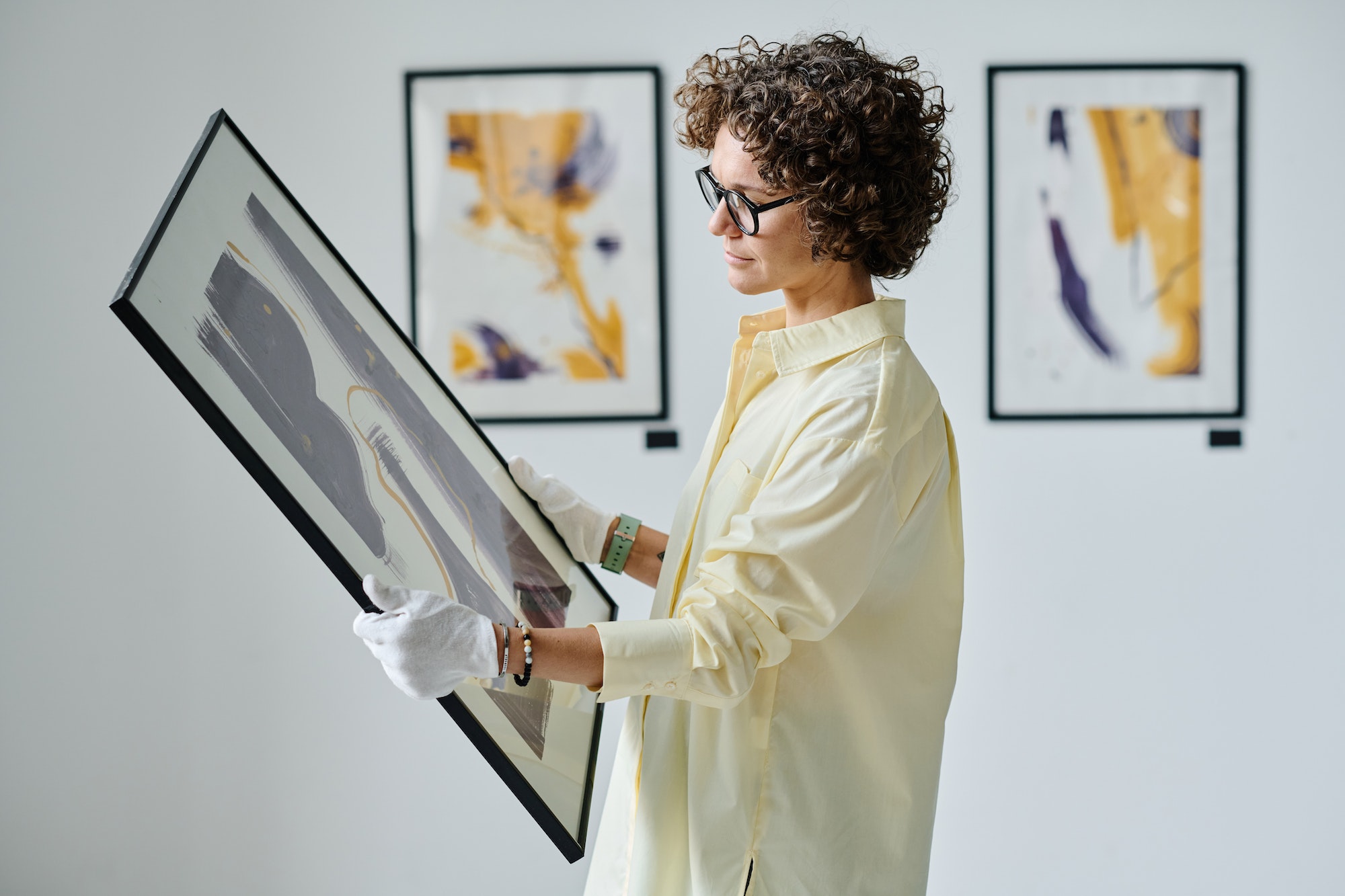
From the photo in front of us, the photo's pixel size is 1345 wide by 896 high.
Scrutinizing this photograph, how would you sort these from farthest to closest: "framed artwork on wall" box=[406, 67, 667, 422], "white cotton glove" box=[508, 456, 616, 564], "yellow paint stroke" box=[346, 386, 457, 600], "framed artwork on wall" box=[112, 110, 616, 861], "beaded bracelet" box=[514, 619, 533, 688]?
"framed artwork on wall" box=[406, 67, 667, 422]
"white cotton glove" box=[508, 456, 616, 564]
"yellow paint stroke" box=[346, 386, 457, 600]
"beaded bracelet" box=[514, 619, 533, 688]
"framed artwork on wall" box=[112, 110, 616, 861]

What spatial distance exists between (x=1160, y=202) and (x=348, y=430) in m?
1.99

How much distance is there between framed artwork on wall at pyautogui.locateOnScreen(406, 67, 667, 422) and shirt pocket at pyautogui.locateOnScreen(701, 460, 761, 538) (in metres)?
1.11

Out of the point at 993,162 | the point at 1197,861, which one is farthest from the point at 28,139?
the point at 1197,861

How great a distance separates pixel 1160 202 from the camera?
7.09 feet

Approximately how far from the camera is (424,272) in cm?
216

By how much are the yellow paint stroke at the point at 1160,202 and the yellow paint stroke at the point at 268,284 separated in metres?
1.90

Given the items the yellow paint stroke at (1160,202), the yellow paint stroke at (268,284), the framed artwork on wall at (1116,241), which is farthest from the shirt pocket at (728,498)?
the yellow paint stroke at (1160,202)

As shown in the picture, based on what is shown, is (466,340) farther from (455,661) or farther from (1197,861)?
(1197,861)

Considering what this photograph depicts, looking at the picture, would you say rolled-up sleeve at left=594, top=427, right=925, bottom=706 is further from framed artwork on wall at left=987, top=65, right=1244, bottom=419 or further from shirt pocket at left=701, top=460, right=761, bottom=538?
framed artwork on wall at left=987, top=65, right=1244, bottom=419

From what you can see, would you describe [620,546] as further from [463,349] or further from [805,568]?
[463,349]

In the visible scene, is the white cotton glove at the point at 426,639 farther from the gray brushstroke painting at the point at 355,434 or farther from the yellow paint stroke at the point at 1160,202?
the yellow paint stroke at the point at 1160,202

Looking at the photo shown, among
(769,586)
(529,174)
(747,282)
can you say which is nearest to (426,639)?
(769,586)

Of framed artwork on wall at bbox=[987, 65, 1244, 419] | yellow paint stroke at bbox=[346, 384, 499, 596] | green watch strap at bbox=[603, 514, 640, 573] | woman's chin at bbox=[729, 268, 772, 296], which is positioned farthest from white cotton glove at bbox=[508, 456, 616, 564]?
framed artwork on wall at bbox=[987, 65, 1244, 419]

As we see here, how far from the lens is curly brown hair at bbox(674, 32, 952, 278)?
985mm
